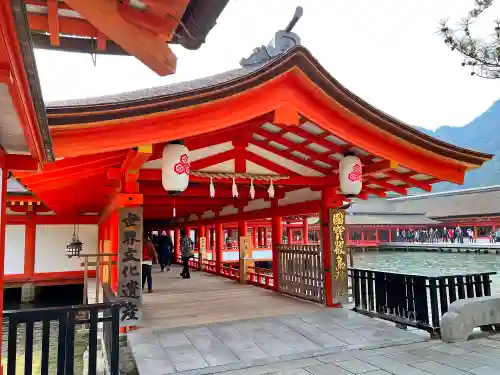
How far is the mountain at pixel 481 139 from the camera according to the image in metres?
114

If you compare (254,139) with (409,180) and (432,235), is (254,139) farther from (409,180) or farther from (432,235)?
(432,235)

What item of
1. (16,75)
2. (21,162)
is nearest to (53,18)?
(16,75)

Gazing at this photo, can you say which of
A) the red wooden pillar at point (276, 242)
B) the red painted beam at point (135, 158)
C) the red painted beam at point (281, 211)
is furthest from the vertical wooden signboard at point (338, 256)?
the red painted beam at point (135, 158)

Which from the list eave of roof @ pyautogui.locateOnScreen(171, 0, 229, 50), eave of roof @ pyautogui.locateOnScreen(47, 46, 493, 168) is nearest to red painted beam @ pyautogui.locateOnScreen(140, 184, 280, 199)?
eave of roof @ pyautogui.locateOnScreen(47, 46, 493, 168)

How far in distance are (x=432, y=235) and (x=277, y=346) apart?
4592 centimetres

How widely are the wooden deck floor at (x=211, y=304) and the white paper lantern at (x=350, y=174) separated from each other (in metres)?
2.52

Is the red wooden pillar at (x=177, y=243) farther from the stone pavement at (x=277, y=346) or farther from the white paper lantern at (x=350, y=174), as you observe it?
the white paper lantern at (x=350, y=174)

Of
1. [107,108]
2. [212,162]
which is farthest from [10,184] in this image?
[107,108]

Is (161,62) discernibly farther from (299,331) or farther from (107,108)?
(299,331)

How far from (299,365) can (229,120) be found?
3257 millimetres

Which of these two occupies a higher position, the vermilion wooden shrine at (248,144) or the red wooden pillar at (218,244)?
the vermilion wooden shrine at (248,144)

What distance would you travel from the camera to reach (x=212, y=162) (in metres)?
7.65

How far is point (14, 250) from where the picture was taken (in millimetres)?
15375

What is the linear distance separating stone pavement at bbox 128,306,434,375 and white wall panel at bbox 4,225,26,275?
11.6 m
